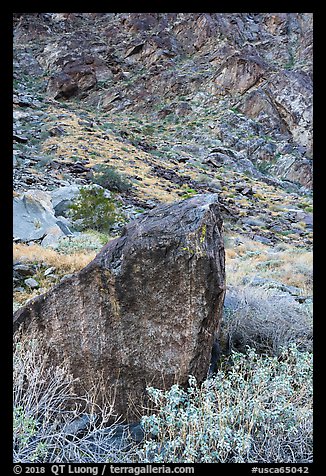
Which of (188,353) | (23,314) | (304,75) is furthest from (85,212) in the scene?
(304,75)

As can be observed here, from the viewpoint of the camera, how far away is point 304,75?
38.8 metres

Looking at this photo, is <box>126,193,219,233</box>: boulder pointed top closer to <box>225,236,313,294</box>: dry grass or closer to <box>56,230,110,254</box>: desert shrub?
<box>225,236,313,294</box>: dry grass

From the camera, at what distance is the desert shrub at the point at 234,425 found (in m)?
2.42

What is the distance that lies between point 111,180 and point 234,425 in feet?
53.2

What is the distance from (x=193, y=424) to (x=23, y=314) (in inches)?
77.1

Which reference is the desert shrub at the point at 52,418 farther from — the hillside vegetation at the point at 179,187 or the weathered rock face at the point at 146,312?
the weathered rock face at the point at 146,312

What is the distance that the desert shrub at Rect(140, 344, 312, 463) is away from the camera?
2.42 meters

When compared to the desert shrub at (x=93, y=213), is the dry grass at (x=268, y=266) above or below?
below

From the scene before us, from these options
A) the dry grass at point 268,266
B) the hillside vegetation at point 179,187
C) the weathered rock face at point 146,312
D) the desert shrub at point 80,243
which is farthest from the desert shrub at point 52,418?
the desert shrub at point 80,243

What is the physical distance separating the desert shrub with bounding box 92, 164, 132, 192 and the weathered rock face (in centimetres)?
1465

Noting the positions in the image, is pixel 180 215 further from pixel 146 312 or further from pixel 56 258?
pixel 56 258

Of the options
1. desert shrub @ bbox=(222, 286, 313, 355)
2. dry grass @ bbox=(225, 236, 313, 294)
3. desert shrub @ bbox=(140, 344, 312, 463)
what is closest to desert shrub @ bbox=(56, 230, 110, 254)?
dry grass @ bbox=(225, 236, 313, 294)

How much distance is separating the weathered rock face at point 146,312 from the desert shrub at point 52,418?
161 mm
